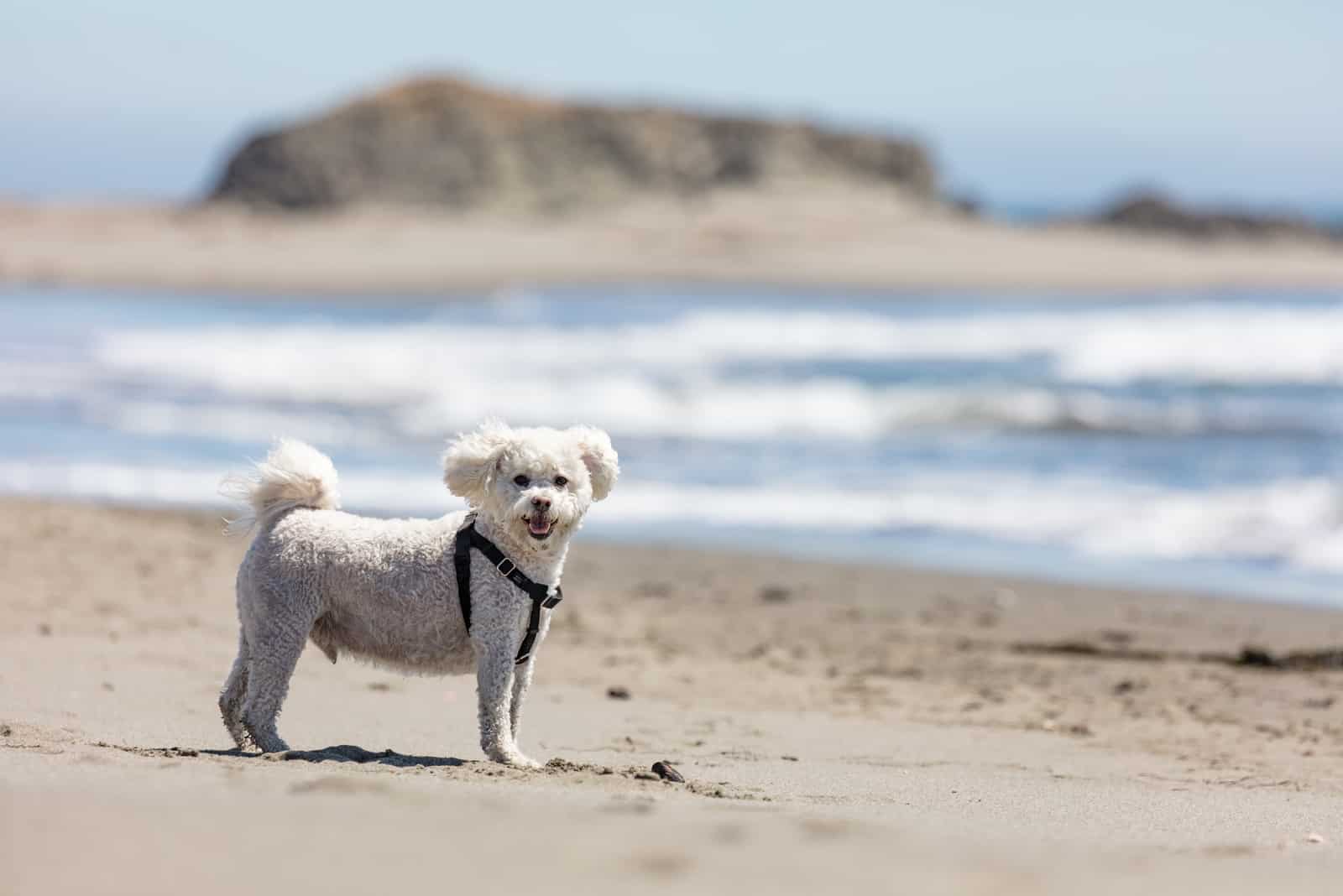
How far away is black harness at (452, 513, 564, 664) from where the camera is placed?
5.27 meters

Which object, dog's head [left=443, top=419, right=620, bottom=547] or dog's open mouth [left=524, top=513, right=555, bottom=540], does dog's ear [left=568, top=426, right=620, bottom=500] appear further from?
dog's open mouth [left=524, top=513, right=555, bottom=540]

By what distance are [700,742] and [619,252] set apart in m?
39.3

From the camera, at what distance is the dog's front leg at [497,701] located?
528 centimetres

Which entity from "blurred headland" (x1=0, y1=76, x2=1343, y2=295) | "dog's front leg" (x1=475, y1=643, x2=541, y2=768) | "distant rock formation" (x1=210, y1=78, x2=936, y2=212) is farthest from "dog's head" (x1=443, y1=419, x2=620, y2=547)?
"distant rock formation" (x1=210, y1=78, x2=936, y2=212)

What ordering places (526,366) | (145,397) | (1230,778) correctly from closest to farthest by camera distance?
(1230,778), (145,397), (526,366)

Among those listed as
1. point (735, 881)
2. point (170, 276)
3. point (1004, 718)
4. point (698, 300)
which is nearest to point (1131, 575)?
point (1004, 718)

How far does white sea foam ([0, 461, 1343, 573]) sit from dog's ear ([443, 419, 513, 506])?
6396 mm

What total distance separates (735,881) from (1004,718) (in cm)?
379

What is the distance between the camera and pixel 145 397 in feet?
59.6

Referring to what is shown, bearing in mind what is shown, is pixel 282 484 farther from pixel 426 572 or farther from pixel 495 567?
pixel 495 567

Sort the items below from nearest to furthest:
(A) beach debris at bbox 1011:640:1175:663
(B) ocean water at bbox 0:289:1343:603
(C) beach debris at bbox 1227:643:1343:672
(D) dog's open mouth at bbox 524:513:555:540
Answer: (D) dog's open mouth at bbox 524:513:555:540
(C) beach debris at bbox 1227:643:1343:672
(A) beach debris at bbox 1011:640:1175:663
(B) ocean water at bbox 0:289:1343:603

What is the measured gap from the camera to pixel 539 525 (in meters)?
5.12

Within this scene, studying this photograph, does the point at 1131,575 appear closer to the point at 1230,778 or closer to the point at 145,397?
the point at 1230,778

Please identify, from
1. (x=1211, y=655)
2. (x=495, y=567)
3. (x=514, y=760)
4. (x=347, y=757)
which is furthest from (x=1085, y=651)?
(x=347, y=757)
